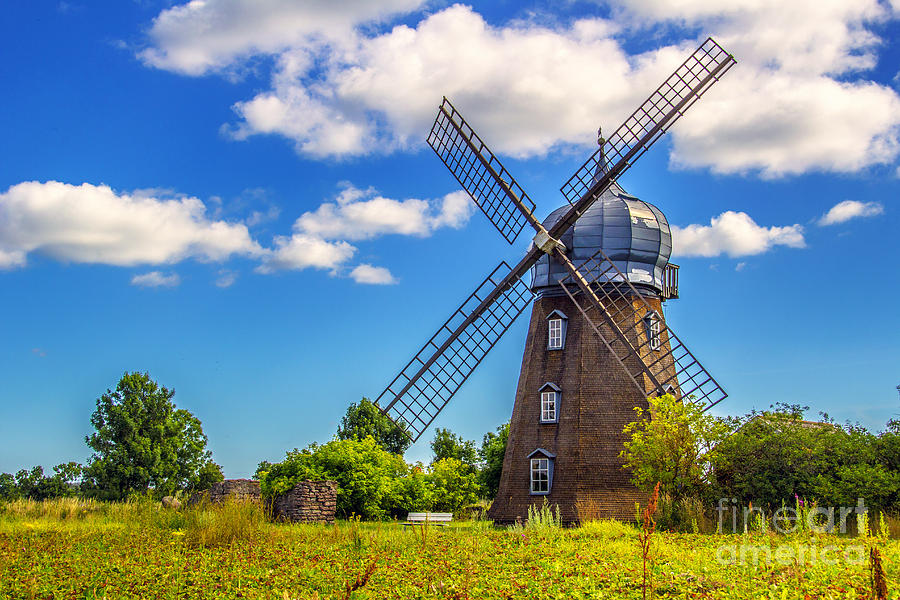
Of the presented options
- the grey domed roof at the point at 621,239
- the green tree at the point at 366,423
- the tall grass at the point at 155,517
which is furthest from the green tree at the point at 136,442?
the grey domed roof at the point at 621,239

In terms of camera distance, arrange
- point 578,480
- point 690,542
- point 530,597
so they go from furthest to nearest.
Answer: point 578,480
point 690,542
point 530,597

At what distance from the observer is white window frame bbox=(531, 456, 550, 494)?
2400cm

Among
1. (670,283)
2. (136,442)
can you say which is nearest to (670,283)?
(670,283)

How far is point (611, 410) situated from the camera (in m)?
23.9

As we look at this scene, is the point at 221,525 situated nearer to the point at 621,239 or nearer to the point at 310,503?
the point at 310,503

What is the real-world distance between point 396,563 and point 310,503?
10.5 meters

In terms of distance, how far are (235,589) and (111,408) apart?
28.9 m

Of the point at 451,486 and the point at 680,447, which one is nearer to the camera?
the point at 680,447

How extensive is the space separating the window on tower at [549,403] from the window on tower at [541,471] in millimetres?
1016

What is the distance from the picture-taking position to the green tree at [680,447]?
20.7 meters

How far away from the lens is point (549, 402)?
24.9 meters

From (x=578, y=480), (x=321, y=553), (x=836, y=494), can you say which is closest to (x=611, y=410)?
(x=578, y=480)

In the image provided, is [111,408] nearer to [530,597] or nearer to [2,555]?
[2,555]

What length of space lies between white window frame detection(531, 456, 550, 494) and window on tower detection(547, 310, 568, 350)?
3.56 meters
